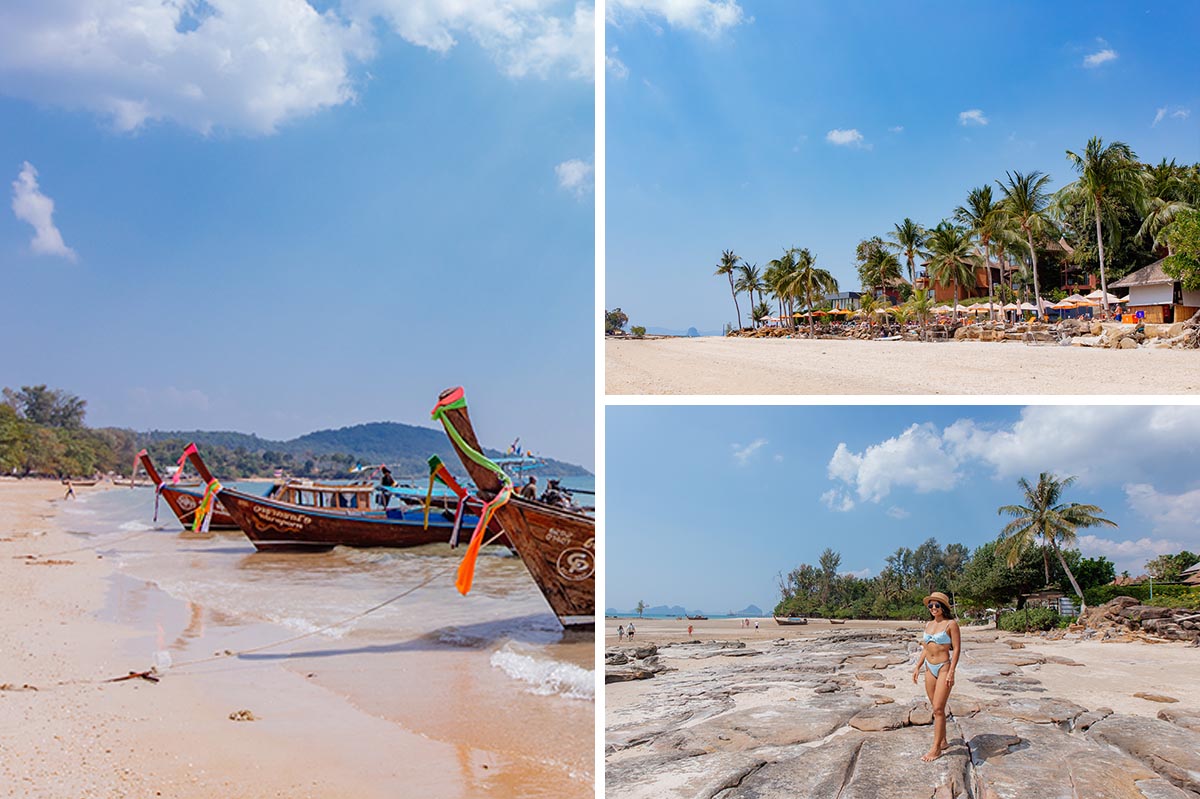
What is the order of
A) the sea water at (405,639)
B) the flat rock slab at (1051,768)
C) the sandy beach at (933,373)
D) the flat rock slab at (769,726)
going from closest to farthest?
the flat rock slab at (1051,768), the flat rock slab at (769,726), the sea water at (405,639), the sandy beach at (933,373)

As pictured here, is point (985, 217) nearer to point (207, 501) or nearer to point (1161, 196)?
point (1161, 196)

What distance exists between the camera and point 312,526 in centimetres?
1397

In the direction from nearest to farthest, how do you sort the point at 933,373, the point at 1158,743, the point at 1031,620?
the point at 1158,743 → the point at 933,373 → the point at 1031,620

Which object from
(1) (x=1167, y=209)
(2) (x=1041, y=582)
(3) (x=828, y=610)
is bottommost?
(3) (x=828, y=610)

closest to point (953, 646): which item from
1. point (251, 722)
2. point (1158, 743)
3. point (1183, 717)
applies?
point (1158, 743)

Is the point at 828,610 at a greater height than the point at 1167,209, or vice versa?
the point at 1167,209

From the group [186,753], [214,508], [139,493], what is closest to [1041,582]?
[186,753]

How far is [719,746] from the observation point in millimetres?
3541

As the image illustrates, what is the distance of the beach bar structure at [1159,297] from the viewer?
14203mm

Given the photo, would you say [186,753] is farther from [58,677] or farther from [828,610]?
[828,610]

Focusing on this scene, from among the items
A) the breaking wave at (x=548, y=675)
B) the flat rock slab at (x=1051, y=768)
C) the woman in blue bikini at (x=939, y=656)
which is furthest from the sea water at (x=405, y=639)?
the flat rock slab at (x=1051, y=768)

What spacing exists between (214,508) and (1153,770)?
1818 centimetres

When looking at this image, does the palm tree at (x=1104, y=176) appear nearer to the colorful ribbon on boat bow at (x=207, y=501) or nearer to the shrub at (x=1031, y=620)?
the shrub at (x=1031, y=620)

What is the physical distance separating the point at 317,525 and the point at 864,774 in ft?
40.9
